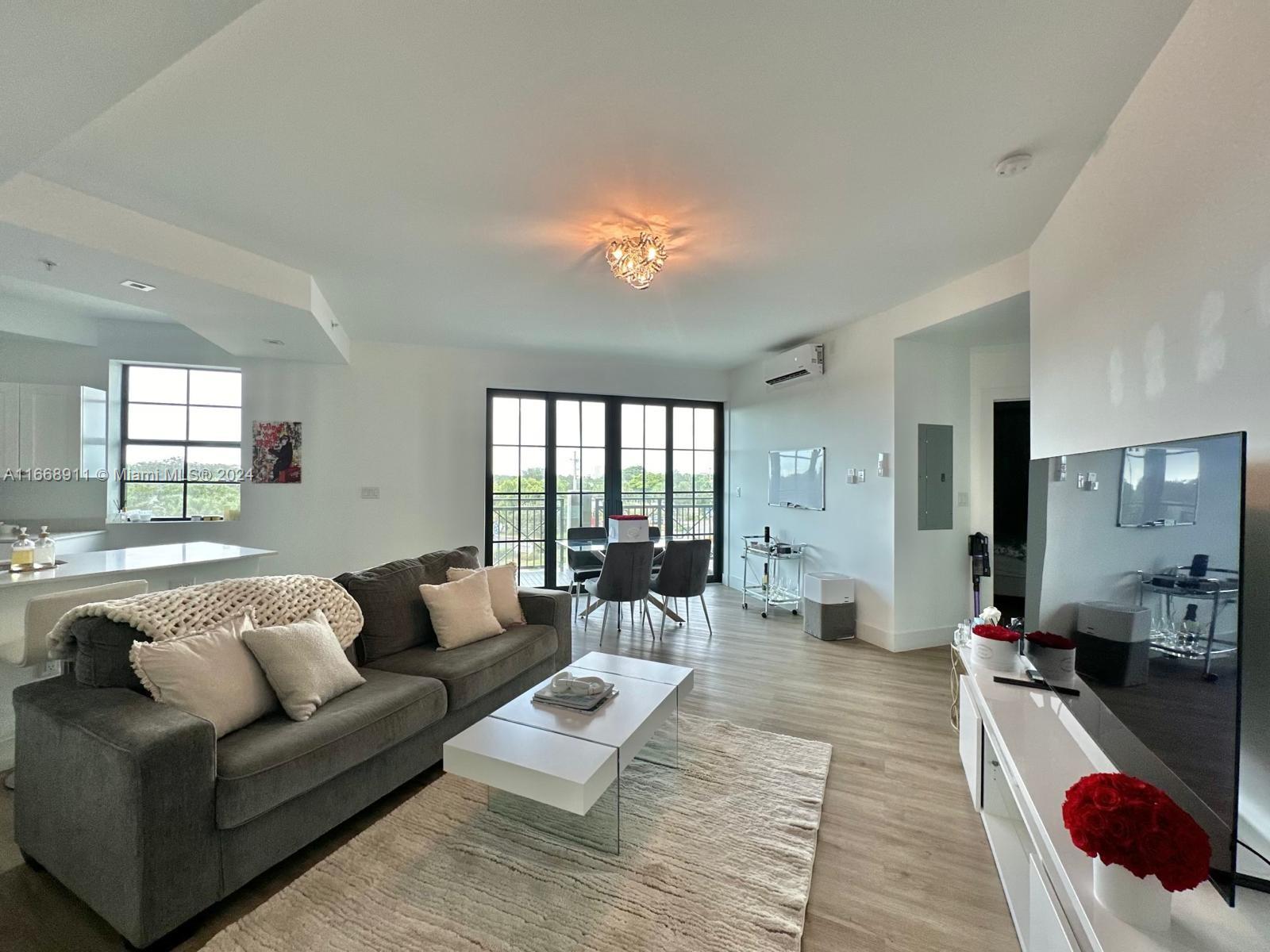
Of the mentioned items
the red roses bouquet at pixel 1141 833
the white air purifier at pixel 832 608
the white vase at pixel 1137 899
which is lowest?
the white air purifier at pixel 832 608

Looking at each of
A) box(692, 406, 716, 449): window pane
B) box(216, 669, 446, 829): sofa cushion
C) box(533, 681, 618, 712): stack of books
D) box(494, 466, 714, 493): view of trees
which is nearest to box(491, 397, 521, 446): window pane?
box(494, 466, 714, 493): view of trees

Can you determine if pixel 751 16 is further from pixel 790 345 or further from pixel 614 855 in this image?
pixel 790 345

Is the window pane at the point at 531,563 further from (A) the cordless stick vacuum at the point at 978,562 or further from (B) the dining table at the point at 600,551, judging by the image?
(A) the cordless stick vacuum at the point at 978,562

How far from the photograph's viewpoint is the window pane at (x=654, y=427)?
652 cm

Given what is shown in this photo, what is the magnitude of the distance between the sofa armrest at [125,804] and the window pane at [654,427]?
5270 mm

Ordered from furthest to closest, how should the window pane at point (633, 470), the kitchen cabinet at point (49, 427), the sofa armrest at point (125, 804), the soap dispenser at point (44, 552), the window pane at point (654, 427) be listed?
1. the window pane at point (654, 427)
2. the window pane at point (633, 470)
3. the kitchen cabinet at point (49, 427)
4. the soap dispenser at point (44, 552)
5. the sofa armrest at point (125, 804)

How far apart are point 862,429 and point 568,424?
3240mm

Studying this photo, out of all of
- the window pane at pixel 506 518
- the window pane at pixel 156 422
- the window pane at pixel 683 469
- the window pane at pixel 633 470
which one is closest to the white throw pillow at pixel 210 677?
the window pane at pixel 506 518

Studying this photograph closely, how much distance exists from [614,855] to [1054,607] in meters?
1.81

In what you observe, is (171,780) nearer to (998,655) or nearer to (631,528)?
(998,655)

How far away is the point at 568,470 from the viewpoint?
243 inches

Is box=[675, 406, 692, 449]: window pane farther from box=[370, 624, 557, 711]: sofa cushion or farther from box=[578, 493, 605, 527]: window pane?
box=[370, 624, 557, 711]: sofa cushion

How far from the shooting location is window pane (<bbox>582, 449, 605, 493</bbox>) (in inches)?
246

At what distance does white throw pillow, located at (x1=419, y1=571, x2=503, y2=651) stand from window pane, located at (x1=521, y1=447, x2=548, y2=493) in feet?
10.1
